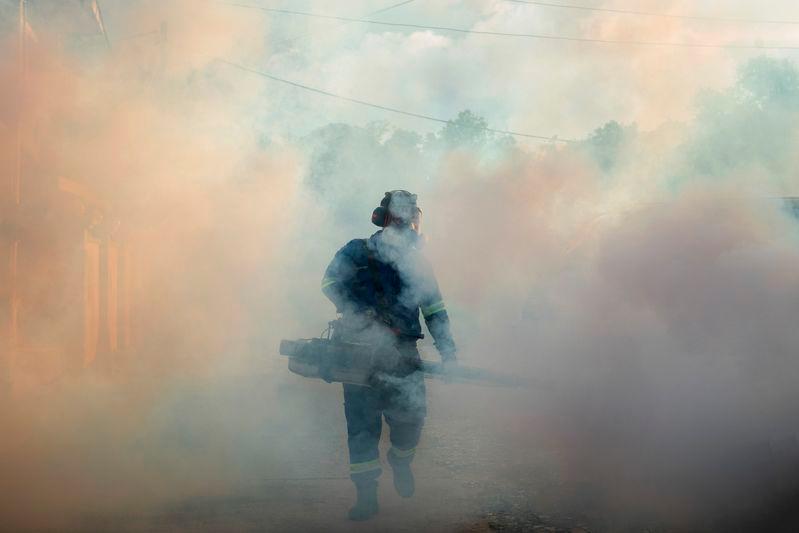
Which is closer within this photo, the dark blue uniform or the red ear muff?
the dark blue uniform

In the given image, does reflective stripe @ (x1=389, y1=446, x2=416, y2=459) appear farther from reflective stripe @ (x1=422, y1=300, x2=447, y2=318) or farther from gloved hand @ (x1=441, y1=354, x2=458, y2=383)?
reflective stripe @ (x1=422, y1=300, x2=447, y2=318)

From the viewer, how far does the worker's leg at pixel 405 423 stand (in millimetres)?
4281

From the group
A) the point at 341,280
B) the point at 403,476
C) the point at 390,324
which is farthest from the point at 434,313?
the point at 403,476

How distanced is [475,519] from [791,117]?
14430mm

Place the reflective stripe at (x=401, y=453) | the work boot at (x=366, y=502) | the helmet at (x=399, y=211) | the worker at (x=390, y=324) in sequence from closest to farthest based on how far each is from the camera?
the work boot at (x=366, y=502) → the worker at (x=390, y=324) → the reflective stripe at (x=401, y=453) → the helmet at (x=399, y=211)

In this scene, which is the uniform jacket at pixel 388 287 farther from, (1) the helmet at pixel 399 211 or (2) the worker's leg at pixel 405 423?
(2) the worker's leg at pixel 405 423

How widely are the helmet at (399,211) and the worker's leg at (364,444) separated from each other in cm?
102

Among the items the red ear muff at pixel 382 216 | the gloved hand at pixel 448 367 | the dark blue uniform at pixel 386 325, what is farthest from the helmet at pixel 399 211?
the gloved hand at pixel 448 367

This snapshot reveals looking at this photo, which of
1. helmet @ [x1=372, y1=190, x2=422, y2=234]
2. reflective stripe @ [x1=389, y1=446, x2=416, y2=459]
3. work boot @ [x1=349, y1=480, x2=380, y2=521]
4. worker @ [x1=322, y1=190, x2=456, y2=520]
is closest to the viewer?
work boot @ [x1=349, y1=480, x2=380, y2=521]

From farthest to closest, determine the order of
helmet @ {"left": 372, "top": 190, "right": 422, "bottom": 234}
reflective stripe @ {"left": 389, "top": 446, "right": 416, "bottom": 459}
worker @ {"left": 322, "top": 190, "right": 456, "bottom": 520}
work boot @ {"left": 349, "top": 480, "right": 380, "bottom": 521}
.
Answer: helmet @ {"left": 372, "top": 190, "right": 422, "bottom": 234}
reflective stripe @ {"left": 389, "top": 446, "right": 416, "bottom": 459}
worker @ {"left": 322, "top": 190, "right": 456, "bottom": 520}
work boot @ {"left": 349, "top": 480, "right": 380, "bottom": 521}

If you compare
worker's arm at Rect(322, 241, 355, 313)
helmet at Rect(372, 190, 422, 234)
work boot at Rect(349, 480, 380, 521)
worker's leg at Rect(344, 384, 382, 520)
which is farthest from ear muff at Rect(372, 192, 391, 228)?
work boot at Rect(349, 480, 380, 521)

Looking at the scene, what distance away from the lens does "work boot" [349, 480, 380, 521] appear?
414 cm

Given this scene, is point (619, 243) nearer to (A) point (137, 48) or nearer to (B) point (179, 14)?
(B) point (179, 14)

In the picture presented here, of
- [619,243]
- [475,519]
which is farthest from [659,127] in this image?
[475,519]
